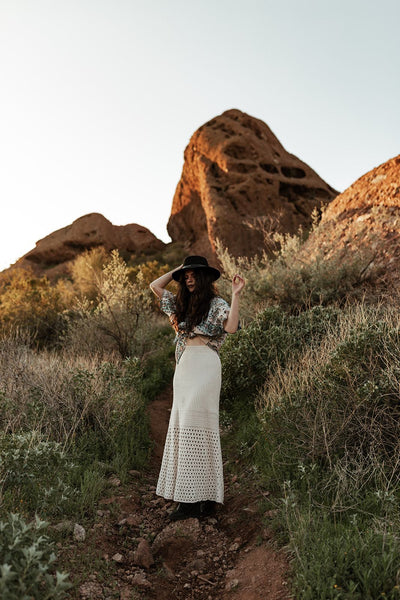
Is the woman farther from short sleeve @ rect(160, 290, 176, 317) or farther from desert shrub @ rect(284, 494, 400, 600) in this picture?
desert shrub @ rect(284, 494, 400, 600)

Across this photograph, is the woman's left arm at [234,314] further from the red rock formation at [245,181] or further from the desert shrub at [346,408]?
the red rock formation at [245,181]

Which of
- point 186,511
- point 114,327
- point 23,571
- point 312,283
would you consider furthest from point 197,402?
point 114,327

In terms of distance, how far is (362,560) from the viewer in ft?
7.29

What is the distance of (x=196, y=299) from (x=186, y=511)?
174 cm

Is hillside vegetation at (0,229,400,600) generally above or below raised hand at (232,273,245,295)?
below

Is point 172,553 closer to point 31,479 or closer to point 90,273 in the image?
point 31,479

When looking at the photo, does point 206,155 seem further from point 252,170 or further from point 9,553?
point 9,553

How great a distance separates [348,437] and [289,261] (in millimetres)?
5163

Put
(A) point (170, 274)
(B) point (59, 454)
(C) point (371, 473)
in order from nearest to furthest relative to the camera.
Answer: (C) point (371, 473), (B) point (59, 454), (A) point (170, 274)

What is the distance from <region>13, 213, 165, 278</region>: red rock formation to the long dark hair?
20702 mm

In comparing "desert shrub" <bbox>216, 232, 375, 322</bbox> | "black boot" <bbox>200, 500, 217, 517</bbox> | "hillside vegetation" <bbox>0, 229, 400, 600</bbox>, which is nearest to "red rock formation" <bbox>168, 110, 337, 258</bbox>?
"desert shrub" <bbox>216, 232, 375, 322</bbox>

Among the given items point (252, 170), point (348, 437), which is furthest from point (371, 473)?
point (252, 170)

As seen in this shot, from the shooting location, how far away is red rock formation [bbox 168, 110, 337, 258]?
15055 millimetres

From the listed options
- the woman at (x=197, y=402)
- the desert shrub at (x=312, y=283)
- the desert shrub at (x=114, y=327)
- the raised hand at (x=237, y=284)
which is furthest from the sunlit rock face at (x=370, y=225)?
the woman at (x=197, y=402)
